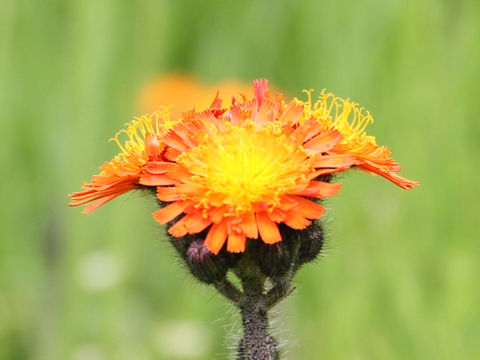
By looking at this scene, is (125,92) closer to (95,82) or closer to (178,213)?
(95,82)

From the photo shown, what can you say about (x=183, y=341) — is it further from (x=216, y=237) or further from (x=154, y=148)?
(x=216, y=237)

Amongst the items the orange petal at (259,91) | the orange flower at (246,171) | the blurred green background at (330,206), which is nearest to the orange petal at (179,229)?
the orange flower at (246,171)

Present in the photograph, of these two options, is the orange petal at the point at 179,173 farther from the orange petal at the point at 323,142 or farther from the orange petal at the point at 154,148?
the orange petal at the point at 323,142

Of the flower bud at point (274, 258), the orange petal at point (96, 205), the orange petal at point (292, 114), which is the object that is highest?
the orange petal at point (292, 114)

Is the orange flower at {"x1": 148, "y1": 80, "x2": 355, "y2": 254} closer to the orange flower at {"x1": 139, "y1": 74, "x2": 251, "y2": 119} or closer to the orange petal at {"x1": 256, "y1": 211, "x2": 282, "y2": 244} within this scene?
the orange petal at {"x1": 256, "y1": 211, "x2": 282, "y2": 244}

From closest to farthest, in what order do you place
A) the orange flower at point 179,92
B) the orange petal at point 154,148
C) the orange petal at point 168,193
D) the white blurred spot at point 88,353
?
the orange petal at point 168,193 < the orange petal at point 154,148 < the white blurred spot at point 88,353 < the orange flower at point 179,92

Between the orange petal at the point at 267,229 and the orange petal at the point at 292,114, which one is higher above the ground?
the orange petal at the point at 292,114

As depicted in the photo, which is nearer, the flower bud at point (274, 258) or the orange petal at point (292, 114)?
the flower bud at point (274, 258)

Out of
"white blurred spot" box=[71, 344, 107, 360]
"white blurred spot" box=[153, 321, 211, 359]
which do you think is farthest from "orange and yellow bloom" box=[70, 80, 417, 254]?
"white blurred spot" box=[71, 344, 107, 360]
